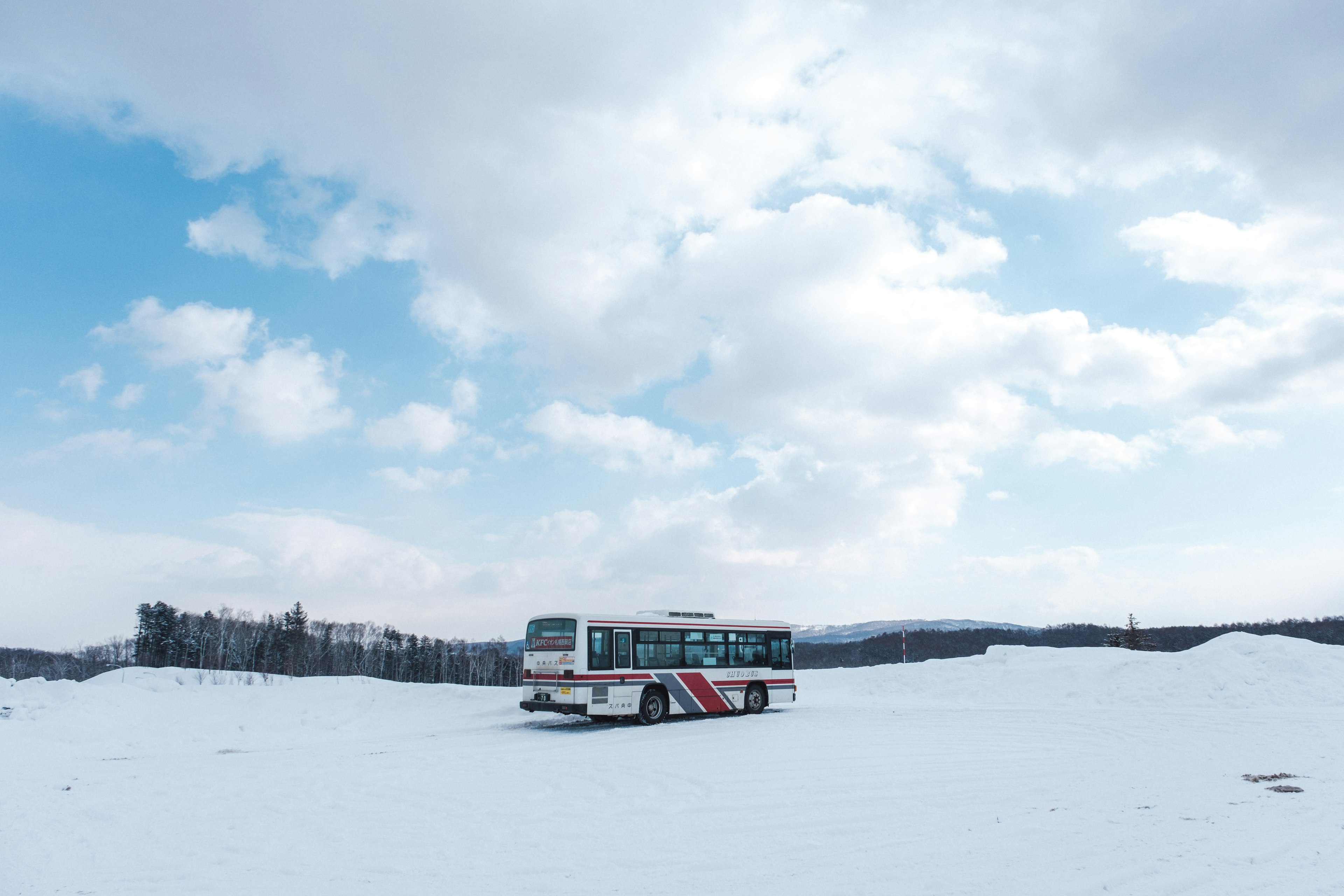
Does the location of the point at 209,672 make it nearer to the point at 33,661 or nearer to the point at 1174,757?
the point at 1174,757

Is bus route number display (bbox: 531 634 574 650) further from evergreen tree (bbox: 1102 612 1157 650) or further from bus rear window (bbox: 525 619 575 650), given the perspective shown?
evergreen tree (bbox: 1102 612 1157 650)

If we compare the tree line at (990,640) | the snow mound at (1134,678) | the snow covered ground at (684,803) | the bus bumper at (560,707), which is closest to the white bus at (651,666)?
the bus bumper at (560,707)

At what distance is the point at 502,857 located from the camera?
8.19m

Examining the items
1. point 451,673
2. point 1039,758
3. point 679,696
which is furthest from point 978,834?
point 451,673

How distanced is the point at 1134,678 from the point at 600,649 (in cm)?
1992

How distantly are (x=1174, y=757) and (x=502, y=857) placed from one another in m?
12.9

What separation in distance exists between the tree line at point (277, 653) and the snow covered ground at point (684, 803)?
54.9 m

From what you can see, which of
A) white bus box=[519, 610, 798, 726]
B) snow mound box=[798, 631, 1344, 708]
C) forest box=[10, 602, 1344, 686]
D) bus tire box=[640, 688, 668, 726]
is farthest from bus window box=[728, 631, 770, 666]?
forest box=[10, 602, 1344, 686]

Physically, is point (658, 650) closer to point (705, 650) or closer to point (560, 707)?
point (705, 650)

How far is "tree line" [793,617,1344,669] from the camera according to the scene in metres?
93.8

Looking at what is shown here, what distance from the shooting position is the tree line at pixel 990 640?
308ft

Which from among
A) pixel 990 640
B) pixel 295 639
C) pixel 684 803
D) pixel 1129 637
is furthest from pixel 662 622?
pixel 990 640

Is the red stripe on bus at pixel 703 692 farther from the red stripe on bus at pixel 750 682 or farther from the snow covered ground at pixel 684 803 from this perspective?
the snow covered ground at pixel 684 803

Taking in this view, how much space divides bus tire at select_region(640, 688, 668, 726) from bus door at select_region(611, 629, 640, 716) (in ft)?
1.01
